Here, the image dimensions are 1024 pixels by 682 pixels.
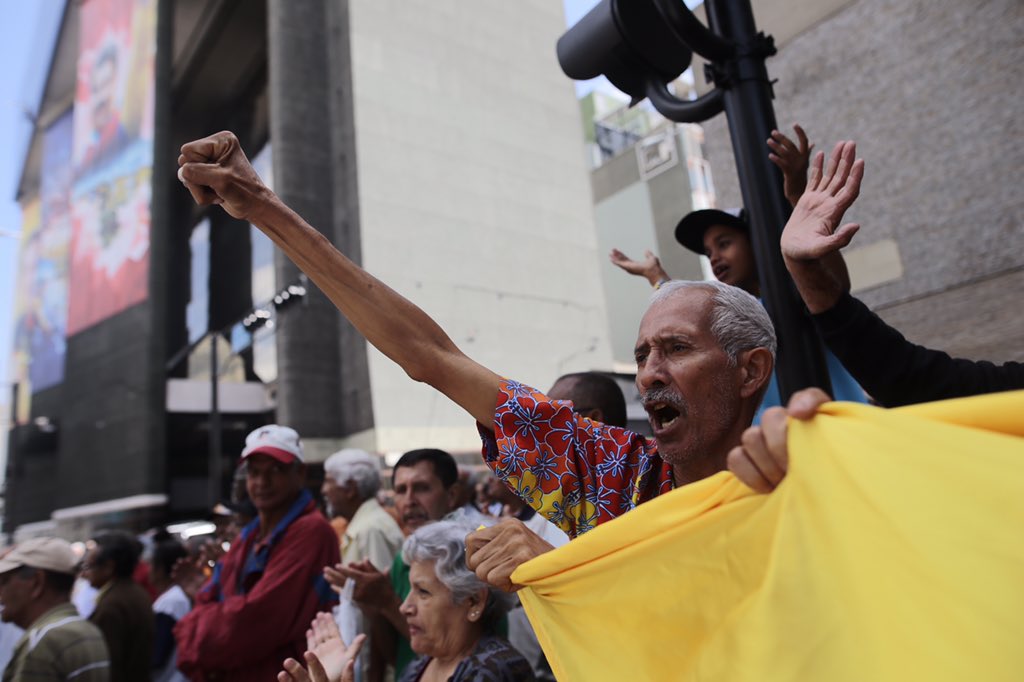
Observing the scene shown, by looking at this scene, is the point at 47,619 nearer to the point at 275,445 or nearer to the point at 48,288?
the point at 275,445

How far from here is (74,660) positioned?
3902 millimetres

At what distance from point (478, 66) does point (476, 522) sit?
114 ft

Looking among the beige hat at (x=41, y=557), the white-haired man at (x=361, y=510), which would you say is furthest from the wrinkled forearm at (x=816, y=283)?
the beige hat at (x=41, y=557)

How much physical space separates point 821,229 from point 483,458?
1126mm

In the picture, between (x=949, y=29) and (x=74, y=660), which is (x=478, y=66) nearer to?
(x=949, y=29)

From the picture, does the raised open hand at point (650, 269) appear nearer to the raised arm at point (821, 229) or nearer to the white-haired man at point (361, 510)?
the raised arm at point (821, 229)

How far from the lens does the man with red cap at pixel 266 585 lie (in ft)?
11.5

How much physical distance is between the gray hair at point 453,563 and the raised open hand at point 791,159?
173 centimetres

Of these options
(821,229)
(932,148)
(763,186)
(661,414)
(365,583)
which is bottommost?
(365,583)

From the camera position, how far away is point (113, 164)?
3078cm

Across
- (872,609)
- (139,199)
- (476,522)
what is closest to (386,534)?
(476,522)

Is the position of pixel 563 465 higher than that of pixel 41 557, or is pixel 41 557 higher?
pixel 563 465

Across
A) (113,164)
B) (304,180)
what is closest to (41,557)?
(304,180)

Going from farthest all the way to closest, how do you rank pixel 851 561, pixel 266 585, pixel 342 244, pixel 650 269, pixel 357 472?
pixel 342 244, pixel 357 472, pixel 650 269, pixel 266 585, pixel 851 561
